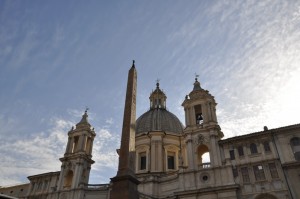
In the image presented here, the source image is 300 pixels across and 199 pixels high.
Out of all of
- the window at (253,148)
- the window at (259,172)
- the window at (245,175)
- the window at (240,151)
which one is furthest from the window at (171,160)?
the window at (259,172)

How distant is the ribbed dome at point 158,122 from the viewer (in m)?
45.2

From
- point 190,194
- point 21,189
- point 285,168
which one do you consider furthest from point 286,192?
point 21,189

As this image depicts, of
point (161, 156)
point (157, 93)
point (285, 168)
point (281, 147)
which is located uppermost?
point (157, 93)

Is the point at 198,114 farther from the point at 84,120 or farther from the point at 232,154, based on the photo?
the point at 84,120

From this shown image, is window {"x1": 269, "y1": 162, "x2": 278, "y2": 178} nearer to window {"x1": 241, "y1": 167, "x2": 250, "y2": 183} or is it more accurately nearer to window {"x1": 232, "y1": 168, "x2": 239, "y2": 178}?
window {"x1": 241, "y1": 167, "x2": 250, "y2": 183}

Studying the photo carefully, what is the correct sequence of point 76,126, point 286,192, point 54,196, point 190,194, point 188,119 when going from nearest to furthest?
point 286,192, point 190,194, point 188,119, point 54,196, point 76,126

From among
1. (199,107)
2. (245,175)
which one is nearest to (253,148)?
(245,175)

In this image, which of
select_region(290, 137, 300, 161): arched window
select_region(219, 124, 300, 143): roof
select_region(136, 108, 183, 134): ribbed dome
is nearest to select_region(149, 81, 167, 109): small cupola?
select_region(136, 108, 183, 134): ribbed dome

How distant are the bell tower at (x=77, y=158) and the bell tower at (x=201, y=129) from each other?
1590cm

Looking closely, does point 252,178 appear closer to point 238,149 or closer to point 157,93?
point 238,149

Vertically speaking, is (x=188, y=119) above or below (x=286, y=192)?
above

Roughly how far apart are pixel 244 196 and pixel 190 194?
18.4 ft

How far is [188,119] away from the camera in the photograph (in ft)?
121

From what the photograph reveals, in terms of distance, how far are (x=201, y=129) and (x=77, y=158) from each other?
1859 centimetres
